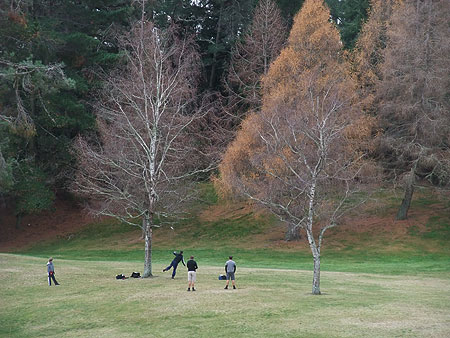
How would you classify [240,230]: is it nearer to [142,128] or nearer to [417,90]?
[142,128]

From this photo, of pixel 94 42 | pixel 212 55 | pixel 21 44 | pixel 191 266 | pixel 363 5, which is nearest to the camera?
pixel 191 266

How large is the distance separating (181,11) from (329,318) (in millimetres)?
51405

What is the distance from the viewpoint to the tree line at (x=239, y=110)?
33.0 metres

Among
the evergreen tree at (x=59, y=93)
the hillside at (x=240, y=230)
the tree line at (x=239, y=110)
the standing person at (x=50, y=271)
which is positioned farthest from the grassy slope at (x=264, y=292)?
the evergreen tree at (x=59, y=93)

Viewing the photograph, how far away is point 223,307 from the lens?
19078 millimetres

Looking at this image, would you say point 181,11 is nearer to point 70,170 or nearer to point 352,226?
point 70,170

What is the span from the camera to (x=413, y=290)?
23.1m

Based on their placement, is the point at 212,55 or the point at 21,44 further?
the point at 212,55

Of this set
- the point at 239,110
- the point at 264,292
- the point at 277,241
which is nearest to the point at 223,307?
the point at 264,292

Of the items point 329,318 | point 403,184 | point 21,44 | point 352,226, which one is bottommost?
point 329,318

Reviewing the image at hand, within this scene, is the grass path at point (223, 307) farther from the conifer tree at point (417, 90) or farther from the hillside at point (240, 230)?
the conifer tree at point (417, 90)

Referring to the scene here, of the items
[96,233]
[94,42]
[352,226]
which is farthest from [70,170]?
[352,226]

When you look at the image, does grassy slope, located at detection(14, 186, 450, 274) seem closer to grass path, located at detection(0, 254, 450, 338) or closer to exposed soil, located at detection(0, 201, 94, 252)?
exposed soil, located at detection(0, 201, 94, 252)

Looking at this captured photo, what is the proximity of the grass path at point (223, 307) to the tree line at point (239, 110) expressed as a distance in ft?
14.4
